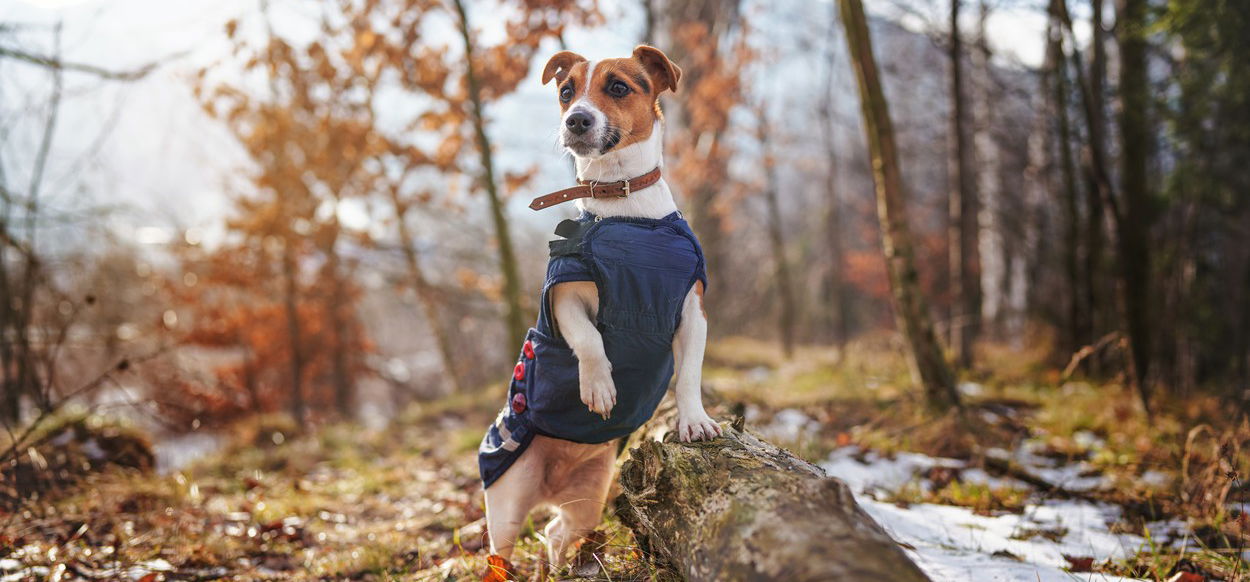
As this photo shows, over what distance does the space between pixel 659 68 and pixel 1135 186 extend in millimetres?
5152

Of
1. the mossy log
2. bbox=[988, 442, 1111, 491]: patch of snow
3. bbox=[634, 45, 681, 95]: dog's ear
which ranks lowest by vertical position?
bbox=[988, 442, 1111, 491]: patch of snow

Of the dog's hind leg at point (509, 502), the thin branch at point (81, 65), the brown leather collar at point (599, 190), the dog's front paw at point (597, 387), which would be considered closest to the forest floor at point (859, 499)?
the dog's hind leg at point (509, 502)

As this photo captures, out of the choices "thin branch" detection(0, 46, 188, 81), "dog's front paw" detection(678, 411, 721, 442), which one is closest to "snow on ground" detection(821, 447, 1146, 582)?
"dog's front paw" detection(678, 411, 721, 442)

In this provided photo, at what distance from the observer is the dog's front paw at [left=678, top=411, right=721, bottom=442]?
255 cm

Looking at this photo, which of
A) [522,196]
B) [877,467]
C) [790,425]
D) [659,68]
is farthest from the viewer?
[522,196]

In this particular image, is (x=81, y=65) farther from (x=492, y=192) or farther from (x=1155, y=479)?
(x=1155, y=479)

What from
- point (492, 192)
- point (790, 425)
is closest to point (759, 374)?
point (790, 425)

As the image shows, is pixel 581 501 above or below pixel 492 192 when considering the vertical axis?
below

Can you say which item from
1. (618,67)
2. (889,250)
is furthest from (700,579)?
(889,250)

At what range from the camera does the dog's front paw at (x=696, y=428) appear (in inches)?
100

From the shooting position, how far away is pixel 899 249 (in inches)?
212

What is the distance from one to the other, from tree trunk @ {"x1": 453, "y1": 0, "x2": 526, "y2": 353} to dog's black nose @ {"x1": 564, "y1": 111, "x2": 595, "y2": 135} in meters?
5.37

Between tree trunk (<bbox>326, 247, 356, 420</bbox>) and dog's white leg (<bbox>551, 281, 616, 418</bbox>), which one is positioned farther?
tree trunk (<bbox>326, 247, 356, 420</bbox>)

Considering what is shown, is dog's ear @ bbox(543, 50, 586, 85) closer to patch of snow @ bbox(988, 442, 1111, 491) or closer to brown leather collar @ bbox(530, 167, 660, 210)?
brown leather collar @ bbox(530, 167, 660, 210)
